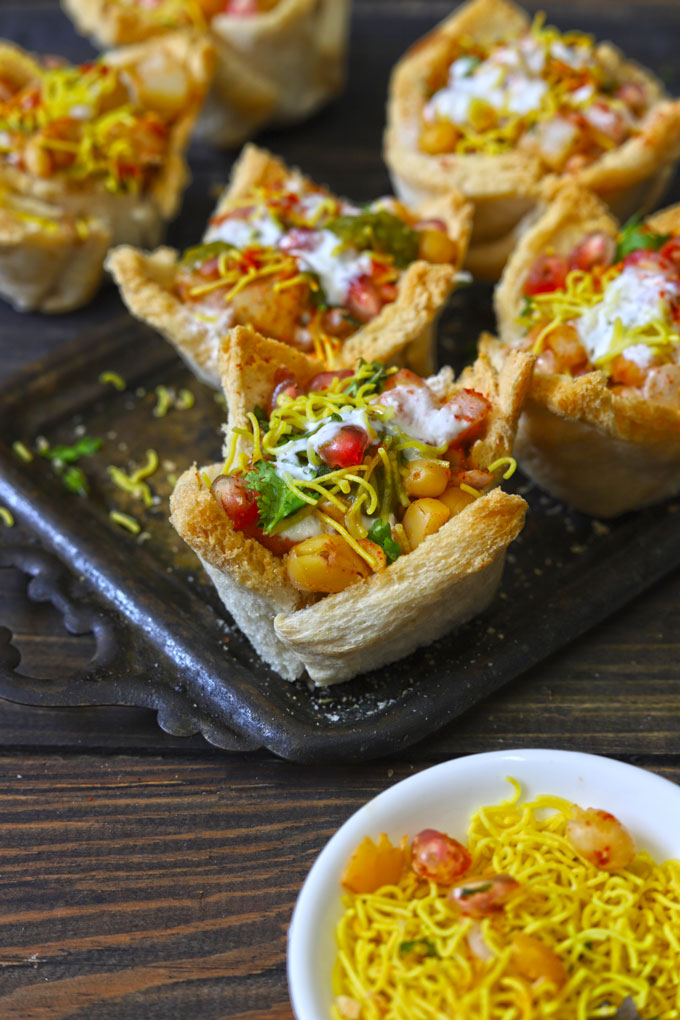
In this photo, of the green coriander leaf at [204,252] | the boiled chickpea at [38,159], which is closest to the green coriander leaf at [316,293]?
the green coriander leaf at [204,252]

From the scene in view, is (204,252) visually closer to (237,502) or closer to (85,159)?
(85,159)

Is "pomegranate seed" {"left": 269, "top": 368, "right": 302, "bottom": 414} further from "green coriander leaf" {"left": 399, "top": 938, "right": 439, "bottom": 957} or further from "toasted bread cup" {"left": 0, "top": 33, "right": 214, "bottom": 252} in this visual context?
"green coriander leaf" {"left": 399, "top": 938, "right": 439, "bottom": 957}

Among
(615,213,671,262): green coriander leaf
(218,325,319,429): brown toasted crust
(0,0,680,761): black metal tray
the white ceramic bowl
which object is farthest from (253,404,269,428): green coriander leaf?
(615,213,671,262): green coriander leaf

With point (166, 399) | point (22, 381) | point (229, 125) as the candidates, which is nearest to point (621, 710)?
point (166, 399)

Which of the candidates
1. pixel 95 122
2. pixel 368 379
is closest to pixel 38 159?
pixel 95 122

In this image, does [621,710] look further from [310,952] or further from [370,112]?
[370,112]

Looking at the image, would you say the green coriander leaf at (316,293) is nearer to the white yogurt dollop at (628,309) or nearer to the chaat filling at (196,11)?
the white yogurt dollop at (628,309)

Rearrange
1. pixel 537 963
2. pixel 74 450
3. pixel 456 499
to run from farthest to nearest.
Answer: pixel 74 450 → pixel 456 499 → pixel 537 963
